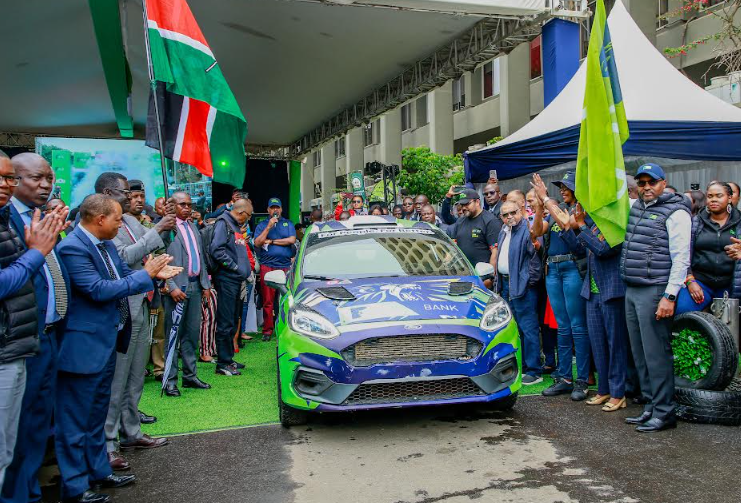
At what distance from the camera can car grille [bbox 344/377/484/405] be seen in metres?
4.81

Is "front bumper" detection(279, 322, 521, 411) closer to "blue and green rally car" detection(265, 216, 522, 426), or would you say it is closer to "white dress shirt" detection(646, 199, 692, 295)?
"blue and green rally car" detection(265, 216, 522, 426)

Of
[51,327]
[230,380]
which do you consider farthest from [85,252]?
[230,380]

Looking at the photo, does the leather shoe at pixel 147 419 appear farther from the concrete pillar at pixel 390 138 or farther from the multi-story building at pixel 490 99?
the concrete pillar at pixel 390 138

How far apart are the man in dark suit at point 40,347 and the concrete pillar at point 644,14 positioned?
69.3ft

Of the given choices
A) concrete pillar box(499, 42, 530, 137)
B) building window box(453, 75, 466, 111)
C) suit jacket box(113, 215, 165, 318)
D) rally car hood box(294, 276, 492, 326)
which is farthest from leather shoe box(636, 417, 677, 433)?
building window box(453, 75, 466, 111)

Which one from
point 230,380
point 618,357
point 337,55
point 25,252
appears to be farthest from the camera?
point 337,55

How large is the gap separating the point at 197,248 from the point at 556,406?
13.2 feet

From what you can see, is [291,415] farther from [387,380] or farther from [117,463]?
[117,463]

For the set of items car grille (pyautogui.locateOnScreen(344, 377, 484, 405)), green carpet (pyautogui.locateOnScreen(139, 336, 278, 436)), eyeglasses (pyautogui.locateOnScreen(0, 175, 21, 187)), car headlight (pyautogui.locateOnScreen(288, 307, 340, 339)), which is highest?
eyeglasses (pyautogui.locateOnScreen(0, 175, 21, 187))

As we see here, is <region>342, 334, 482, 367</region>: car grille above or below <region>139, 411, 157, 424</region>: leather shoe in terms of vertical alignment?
above

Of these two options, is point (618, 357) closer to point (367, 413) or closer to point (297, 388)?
point (367, 413)

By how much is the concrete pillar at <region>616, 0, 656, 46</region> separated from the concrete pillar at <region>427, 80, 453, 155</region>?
→ 11568 millimetres

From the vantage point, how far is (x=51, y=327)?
3561 mm

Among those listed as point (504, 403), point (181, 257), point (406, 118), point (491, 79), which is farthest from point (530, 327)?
point (406, 118)
